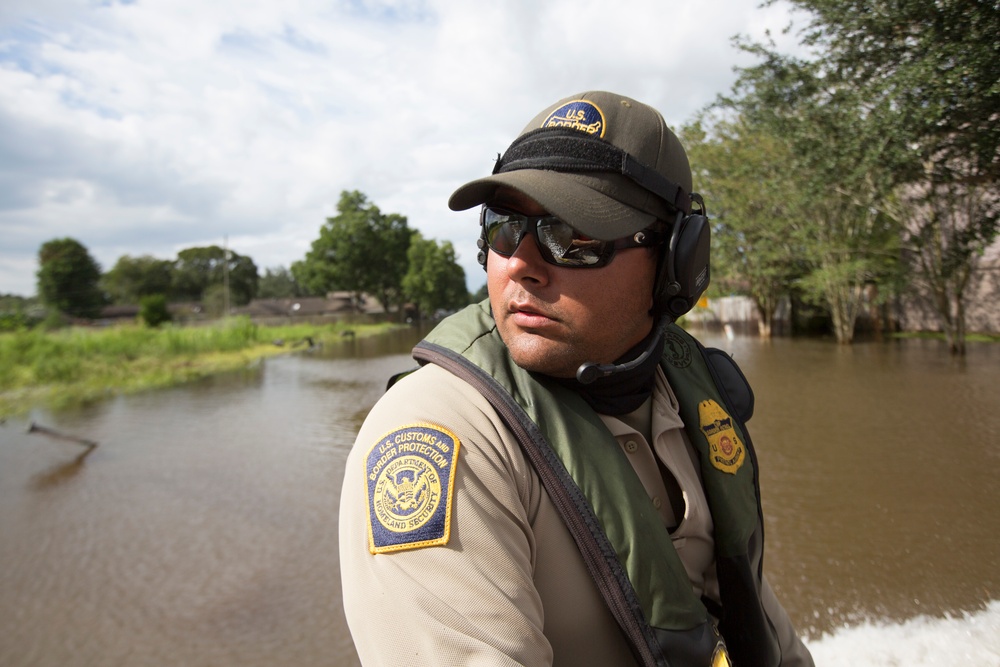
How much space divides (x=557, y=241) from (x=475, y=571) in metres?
0.66

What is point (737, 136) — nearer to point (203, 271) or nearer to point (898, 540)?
point (898, 540)

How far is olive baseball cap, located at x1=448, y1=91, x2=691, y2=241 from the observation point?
1258mm

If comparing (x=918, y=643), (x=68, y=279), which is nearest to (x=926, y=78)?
(x=918, y=643)

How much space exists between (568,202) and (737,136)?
23737 millimetres

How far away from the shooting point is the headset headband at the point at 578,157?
1.29m

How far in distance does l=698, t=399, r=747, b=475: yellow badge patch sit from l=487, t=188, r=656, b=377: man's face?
368 mm

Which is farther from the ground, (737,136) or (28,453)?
(737,136)

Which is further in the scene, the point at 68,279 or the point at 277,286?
the point at 277,286

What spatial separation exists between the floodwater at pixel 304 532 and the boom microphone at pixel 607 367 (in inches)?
129

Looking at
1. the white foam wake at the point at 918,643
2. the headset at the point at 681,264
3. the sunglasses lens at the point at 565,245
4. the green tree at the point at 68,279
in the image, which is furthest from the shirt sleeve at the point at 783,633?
the green tree at the point at 68,279

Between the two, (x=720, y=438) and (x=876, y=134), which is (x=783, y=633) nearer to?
(x=720, y=438)

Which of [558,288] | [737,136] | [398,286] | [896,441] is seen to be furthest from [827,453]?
[398,286]

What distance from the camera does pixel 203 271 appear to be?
307 feet

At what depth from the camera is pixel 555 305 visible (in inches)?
52.3
